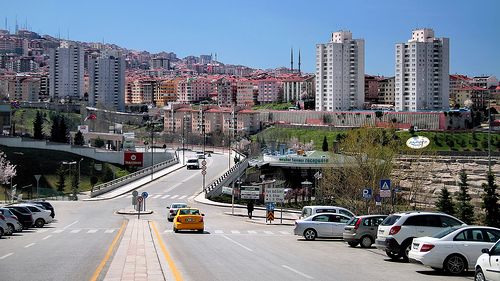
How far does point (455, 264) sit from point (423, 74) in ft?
477

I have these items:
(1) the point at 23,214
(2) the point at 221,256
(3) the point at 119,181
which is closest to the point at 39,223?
(1) the point at 23,214

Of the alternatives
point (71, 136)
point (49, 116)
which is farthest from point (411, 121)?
point (49, 116)

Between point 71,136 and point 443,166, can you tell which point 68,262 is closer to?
point 443,166

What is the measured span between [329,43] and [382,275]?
501ft

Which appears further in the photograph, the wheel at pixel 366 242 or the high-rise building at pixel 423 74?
the high-rise building at pixel 423 74

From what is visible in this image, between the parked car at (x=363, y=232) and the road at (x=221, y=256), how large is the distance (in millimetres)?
453

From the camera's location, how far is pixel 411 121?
13900 cm

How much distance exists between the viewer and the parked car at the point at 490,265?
1140cm

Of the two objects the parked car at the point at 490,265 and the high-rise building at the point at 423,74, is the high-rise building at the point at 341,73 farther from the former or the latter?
the parked car at the point at 490,265

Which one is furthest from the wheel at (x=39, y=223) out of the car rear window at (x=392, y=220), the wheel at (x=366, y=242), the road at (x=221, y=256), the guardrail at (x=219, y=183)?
the guardrail at (x=219, y=183)

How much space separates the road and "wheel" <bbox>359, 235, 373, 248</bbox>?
584mm

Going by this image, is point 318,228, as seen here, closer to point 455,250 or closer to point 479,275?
point 455,250

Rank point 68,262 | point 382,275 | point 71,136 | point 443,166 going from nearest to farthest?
point 382,275
point 68,262
point 443,166
point 71,136

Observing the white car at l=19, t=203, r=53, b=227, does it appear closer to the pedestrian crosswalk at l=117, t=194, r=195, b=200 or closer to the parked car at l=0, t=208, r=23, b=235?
the parked car at l=0, t=208, r=23, b=235
